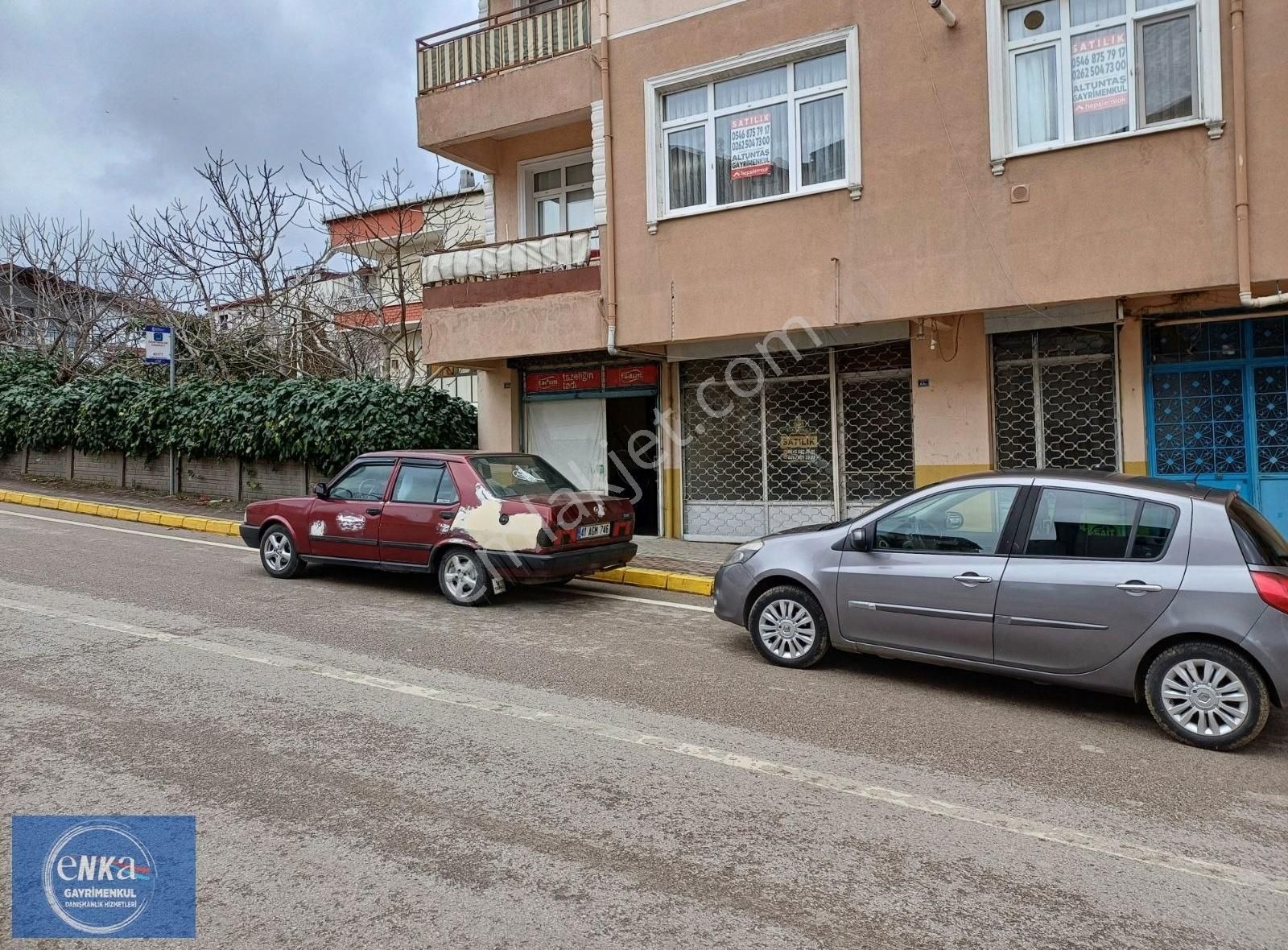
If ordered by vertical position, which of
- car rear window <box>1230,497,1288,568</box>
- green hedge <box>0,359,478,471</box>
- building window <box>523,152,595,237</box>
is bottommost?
car rear window <box>1230,497,1288,568</box>

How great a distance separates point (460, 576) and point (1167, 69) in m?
8.92

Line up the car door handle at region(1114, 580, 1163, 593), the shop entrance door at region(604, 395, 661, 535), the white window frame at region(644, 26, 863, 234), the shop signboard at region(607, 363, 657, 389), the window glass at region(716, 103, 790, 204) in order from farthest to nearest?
the shop entrance door at region(604, 395, 661, 535) → the shop signboard at region(607, 363, 657, 389) → the window glass at region(716, 103, 790, 204) → the white window frame at region(644, 26, 863, 234) → the car door handle at region(1114, 580, 1163, 593)

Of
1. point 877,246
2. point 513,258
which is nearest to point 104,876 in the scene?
point 877,246

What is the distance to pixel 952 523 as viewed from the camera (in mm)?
5863

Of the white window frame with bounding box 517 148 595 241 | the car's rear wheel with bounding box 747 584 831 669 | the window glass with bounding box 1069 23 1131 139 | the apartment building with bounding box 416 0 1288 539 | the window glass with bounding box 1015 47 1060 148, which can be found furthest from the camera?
the white window frame with bounding box 517 148 595 241

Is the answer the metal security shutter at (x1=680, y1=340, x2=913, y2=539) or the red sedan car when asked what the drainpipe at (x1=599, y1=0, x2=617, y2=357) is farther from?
the red sedan car

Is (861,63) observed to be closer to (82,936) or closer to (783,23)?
(783,23)

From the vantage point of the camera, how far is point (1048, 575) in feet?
17.5

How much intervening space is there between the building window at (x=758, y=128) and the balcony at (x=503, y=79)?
161cm

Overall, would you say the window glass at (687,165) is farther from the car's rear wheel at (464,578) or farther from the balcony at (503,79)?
the car's rear wheel at (464,578)

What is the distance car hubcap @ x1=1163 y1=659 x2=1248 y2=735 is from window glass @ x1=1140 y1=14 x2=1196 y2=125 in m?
6.52

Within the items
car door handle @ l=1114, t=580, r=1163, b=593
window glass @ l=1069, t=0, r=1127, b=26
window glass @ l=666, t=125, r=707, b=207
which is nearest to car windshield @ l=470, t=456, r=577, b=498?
window glass @ l=666, t=125, r=707, b=207

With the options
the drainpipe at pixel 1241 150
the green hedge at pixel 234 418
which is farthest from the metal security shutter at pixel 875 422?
the green hedge at pixel 234 418

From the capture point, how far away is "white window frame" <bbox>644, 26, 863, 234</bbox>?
403 inches
